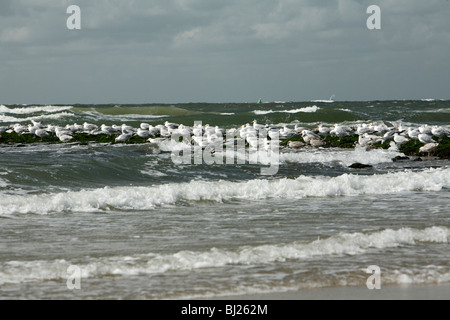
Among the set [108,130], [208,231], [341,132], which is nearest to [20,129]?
[108,130]

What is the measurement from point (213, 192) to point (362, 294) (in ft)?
21.4

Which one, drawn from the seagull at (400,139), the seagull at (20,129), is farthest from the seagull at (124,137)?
the seagull at (400,139)

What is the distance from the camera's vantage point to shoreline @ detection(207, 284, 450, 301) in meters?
5.87

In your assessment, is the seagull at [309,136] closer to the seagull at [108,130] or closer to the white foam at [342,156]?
the white foam at [342,156]

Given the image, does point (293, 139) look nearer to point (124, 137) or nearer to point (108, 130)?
point (124, 137)

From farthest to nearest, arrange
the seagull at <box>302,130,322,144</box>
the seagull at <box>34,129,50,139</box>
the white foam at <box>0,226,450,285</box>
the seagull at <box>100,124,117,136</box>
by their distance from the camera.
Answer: the seagull at <box>100,124,117,136</box> → the seagull at <box>34,129,50,139</box> → the seagull at <box>302,130,322,144</box> → the white foam at <box>0,226,450,285</box>

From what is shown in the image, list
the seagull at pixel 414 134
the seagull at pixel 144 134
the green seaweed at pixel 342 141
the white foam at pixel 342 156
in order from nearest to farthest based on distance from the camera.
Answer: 1. the white foam at pixel 342 156
2. the green seaweed at pixel 342 141
3. the seagull at pixel 414 134
4. the seagull at pixel 144 134

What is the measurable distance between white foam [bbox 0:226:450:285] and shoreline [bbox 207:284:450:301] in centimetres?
54

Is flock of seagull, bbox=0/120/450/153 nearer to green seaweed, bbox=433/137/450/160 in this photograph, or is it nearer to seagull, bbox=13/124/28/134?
seagull, bbox=13/124/28/134

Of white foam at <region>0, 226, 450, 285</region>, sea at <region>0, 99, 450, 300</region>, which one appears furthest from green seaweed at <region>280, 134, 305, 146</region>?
white foam at <region>0, 226, 450, 285</region>

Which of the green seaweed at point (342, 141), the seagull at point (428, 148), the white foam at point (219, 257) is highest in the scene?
the green seaweed at point (342, 141)

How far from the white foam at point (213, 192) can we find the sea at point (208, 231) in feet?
0.08

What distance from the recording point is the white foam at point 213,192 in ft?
35.5
